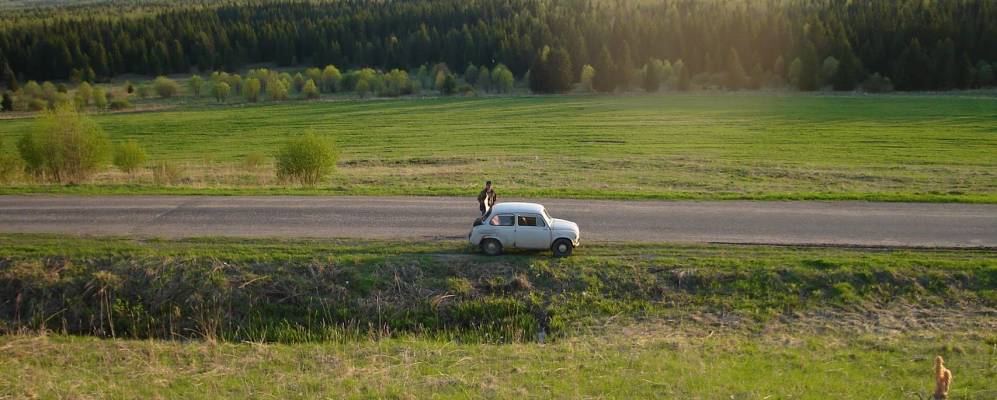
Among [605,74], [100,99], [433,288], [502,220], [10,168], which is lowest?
[433,288]

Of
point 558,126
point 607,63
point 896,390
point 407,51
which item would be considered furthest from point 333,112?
point 896,390

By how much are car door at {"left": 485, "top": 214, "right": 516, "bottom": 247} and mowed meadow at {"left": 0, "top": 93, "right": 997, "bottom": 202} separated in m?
8.15

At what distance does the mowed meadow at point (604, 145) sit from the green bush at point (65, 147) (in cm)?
146

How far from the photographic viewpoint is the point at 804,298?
56.6 ft

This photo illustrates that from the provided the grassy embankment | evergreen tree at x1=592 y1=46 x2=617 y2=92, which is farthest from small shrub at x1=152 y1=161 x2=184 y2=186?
evergreen tree at x1=592 y1=46 x2=617 y2=92

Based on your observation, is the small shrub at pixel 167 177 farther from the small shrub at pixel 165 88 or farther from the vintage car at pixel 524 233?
Answer: the small shrub at pixel 165 88

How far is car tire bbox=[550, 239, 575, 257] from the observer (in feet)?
63.2

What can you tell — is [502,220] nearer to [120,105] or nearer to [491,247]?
[491,247]

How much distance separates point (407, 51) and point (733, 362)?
448ft

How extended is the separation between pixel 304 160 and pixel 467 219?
51.5 feet

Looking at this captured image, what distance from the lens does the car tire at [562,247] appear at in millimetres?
19266

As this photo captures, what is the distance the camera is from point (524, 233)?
19.3 metres

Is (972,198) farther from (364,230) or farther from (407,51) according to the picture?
(407,51)

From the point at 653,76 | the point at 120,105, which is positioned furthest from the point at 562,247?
the point at 120,105
